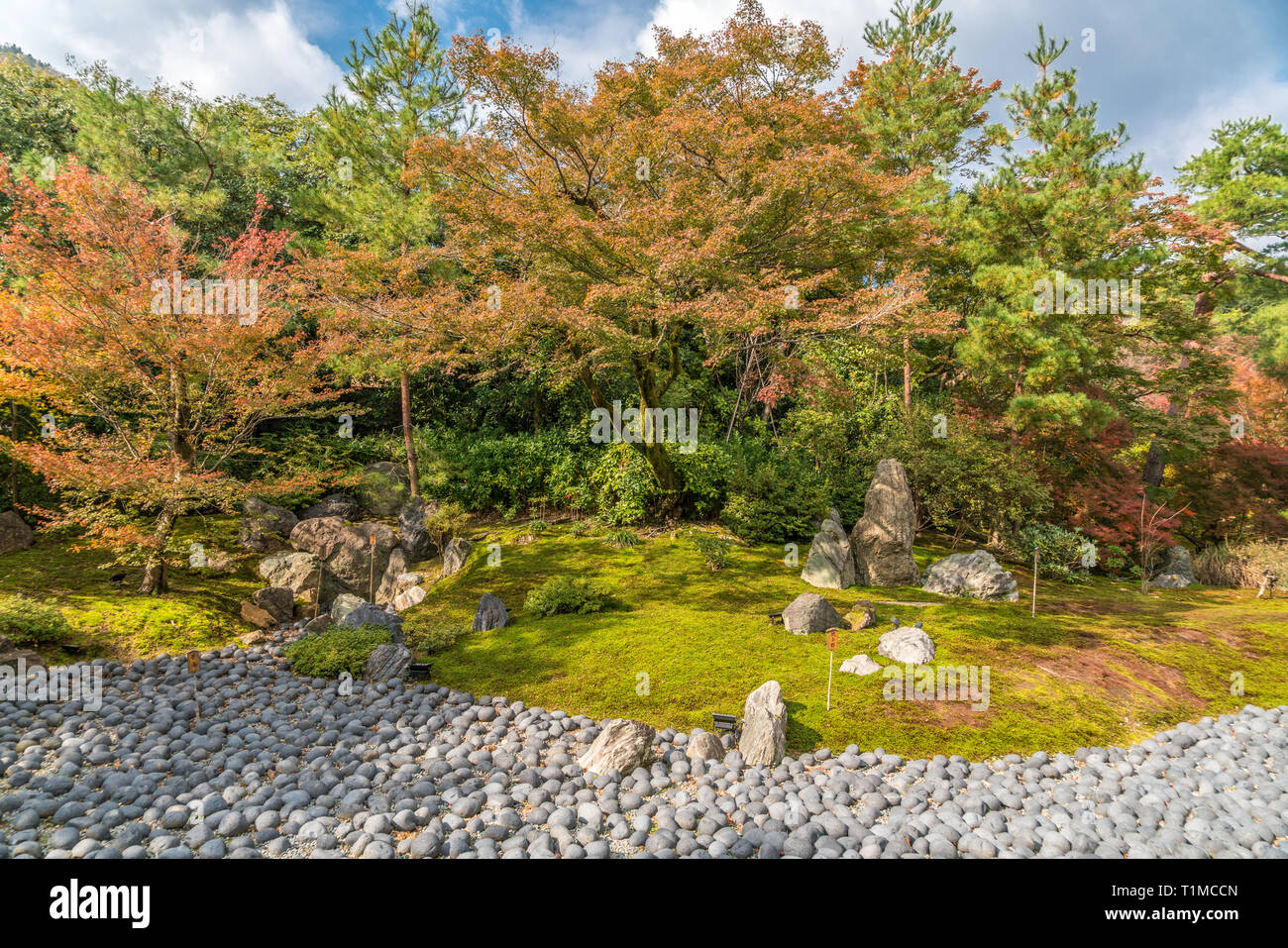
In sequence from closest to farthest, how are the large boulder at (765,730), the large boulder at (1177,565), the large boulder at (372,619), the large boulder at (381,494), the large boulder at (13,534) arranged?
the large boulder at (765,730), the large boulder at (372,619), the large boulder at (13,534), the large boulder at (1177,565), the large boulder at (381,494)

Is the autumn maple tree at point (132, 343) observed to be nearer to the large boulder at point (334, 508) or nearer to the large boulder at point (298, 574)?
the large boulder at point (298, 574)

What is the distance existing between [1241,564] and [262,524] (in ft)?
54.4

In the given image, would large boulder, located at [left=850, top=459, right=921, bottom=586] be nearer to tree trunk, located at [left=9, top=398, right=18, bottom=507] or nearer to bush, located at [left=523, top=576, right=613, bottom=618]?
bush, located at [left=523, top=576, right=613, bottom=618]

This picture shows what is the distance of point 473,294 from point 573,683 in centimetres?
Answer: 763

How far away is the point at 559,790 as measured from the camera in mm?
3400

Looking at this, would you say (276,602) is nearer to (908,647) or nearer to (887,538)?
(908,647)

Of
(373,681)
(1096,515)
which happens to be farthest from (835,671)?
(1096,515)

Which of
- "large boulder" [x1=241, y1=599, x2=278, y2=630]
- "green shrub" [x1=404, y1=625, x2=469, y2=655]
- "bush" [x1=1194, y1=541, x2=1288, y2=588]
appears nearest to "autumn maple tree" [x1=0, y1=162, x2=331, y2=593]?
"large boulder" [x1=241, y1=599, x2=278, y2=630]

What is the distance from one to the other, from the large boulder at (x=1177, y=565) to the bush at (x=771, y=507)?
6523mm

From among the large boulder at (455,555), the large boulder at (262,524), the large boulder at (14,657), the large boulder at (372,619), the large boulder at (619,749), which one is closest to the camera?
the large boulder at (619,749)

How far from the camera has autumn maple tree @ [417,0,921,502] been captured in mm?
6793

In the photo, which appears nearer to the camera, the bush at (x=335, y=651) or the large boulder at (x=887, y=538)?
the bush at (x=335, y=651)

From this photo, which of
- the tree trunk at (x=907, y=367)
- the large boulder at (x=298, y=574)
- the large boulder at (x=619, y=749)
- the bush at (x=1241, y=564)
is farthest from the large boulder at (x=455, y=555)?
the bush at (x=1241, y=564)

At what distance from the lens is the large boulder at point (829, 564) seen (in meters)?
7.35
